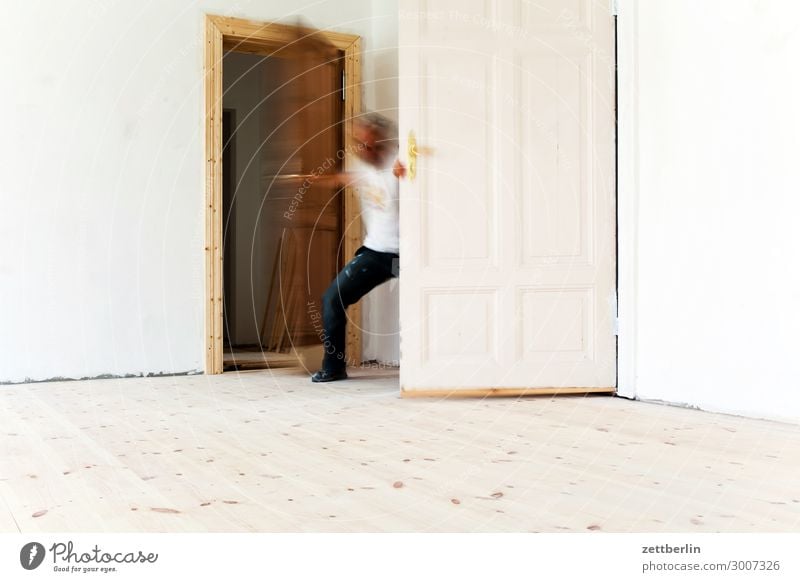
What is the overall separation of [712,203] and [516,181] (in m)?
0.91

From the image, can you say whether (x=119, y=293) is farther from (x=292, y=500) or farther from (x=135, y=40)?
(x=292, y=500)

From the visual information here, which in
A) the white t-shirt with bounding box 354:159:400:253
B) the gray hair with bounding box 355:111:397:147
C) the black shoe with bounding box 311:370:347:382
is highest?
the gray hair with bounding box 355:111:397:147

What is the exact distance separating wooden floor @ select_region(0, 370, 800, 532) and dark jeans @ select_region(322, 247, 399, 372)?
2.76ft

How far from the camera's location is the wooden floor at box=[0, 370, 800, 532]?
1.88m

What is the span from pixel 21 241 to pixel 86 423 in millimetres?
1772

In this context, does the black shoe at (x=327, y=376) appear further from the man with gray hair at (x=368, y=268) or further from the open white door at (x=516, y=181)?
the open white door at (x=516, y=181)

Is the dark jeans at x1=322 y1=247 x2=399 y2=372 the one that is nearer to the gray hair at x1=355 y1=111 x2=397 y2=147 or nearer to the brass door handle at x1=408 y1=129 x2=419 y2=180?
the brass door handle at x1=408 y1=129 x2=419 y2=180

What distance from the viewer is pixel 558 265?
402 cm

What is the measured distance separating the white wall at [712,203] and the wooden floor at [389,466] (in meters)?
0.21

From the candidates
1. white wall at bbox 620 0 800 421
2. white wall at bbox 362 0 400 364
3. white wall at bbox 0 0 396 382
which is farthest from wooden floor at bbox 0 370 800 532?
white wall at bbox 362 0 400 364

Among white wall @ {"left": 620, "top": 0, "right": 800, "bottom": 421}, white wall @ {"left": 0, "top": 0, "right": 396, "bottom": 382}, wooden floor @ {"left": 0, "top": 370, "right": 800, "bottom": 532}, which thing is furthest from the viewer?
white wall @ {"left": 0, "top": 0, "right": 396, "bottom": 382}

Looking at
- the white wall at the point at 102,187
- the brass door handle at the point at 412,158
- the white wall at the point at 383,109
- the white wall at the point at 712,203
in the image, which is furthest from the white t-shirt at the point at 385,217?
the white wall at the point at 712,203

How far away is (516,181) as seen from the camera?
402 centimetres

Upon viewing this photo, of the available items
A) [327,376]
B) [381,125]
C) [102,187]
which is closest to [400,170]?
[327,376]
